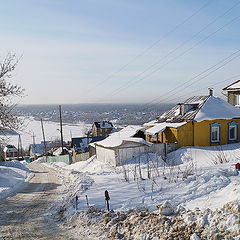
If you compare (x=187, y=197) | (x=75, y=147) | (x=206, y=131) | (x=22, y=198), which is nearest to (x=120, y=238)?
(x=187, y=197)

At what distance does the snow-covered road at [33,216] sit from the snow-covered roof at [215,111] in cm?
1516

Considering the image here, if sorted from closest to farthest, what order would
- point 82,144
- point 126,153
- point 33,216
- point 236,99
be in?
point 33,216 → point 126,153 → point 236,99 → point 82,144

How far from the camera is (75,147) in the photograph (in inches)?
1852

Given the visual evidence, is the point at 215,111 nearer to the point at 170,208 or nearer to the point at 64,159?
the point at 170,208

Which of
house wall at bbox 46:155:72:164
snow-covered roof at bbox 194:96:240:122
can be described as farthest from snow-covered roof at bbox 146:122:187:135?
house wall at bbox 46:155:72:164

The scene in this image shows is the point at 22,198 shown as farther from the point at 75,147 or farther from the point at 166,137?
the point at 75,147

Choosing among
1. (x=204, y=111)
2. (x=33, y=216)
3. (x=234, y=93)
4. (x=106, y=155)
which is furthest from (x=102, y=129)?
(x=33, y=216)

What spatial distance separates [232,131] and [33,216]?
20934 mm

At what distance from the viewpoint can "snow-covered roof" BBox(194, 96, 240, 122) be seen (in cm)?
2435

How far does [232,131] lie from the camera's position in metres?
25.4

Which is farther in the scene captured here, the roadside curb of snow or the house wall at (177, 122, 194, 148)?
the house wall at (177, 122, 194, 148)

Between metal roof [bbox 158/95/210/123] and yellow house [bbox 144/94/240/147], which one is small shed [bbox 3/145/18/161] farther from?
yellow house [bbox 144/94/240/147]

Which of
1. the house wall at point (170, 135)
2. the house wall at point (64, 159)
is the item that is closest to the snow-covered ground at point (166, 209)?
the house wall at point (170, 135)

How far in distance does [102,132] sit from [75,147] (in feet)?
76.9
